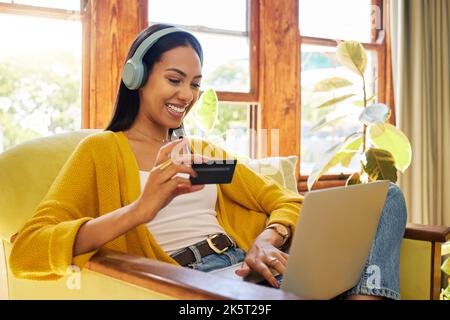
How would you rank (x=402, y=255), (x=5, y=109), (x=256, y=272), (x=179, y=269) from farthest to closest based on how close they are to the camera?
(x=5, y=109) < (x=402, y=255) < (x=256, y=272) < (x=179, y=269)

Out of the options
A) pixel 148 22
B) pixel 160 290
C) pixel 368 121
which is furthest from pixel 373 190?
pixel 148 22

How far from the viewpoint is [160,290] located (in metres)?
0.99

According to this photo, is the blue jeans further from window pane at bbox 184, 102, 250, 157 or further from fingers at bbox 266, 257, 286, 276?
window pane at bbox 184, 102, 250, 157

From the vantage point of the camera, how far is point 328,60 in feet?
11.1

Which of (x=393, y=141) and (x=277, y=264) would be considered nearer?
(x=277, y=264)

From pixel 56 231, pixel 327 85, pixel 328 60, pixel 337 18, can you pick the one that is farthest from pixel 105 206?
pixel 337 18

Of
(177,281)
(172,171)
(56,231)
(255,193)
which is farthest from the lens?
(255,193)

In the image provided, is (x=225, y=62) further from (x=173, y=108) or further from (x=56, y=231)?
(x=56, y=231)

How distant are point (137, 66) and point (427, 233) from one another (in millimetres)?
903

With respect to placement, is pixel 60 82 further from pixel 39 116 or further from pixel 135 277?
pixel 135 277

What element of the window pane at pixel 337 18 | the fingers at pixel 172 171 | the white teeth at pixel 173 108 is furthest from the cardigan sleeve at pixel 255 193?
the window pane at pixel 337 18

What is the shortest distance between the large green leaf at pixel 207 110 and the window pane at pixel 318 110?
0.98 metres

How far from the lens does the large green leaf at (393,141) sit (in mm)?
2758
